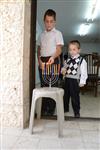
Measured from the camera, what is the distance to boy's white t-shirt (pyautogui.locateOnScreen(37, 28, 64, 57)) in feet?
9.64

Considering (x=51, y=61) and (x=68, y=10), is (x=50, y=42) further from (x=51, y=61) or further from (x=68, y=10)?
(x=68, y=10)

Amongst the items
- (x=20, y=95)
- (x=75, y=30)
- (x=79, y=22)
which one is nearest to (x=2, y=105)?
(x=20, y=95)

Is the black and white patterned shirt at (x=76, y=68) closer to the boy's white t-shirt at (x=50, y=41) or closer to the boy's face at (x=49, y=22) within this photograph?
the boy's white t-shirt at (x=50, y=41)

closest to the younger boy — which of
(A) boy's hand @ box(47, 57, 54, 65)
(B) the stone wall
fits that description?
(A) boy's hand @ box(47, 57, 54, 65)

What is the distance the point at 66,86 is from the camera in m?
3.23

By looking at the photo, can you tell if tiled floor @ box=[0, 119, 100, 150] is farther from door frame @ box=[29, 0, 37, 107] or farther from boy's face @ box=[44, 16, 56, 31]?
boy's face @ box=[44, 16, 56, 31]

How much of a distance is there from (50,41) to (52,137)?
112 cm

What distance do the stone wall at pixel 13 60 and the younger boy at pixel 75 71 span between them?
0.72 metres

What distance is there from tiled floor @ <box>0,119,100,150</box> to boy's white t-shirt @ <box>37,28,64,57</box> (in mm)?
771

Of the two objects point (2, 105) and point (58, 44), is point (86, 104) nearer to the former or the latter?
point (58, 44)

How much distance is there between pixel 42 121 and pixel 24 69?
618 mm

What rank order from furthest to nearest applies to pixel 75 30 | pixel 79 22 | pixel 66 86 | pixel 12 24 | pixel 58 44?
pixel 75 30 < pixel 79 22 < pixel 66 86 < pixel 58 44 < pixel 12 24

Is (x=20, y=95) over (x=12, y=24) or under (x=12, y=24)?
under

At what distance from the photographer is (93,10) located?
Result: 616cm
